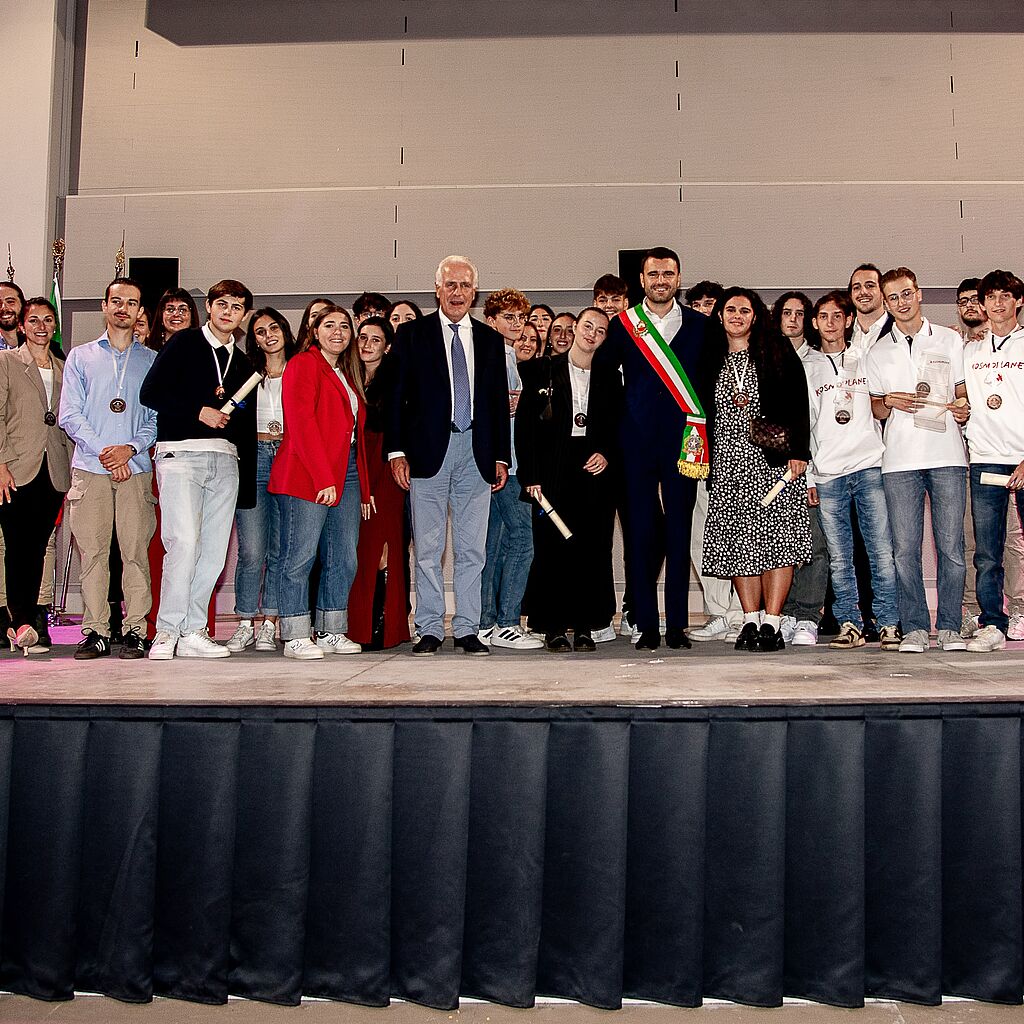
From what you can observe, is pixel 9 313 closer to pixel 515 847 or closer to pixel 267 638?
pixel 267 638

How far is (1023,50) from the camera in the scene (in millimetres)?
5766

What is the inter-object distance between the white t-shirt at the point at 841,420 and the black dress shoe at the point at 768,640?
22.8 inches

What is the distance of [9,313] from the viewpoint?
3748 mm

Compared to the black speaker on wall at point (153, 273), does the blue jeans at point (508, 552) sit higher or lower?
lower

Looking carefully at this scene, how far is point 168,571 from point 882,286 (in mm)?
2462

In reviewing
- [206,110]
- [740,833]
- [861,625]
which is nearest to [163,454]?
[740,833]

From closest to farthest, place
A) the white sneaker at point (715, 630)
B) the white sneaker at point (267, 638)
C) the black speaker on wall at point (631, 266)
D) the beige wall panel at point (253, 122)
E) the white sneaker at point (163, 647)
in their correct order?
the white sneaker at point (163, 647) < the white sneaker at point (267, 638) < the white sneaker at point (715, 630) < the black speaker on wall at point (631, 266) < the beige wall panel at point (253, 122)

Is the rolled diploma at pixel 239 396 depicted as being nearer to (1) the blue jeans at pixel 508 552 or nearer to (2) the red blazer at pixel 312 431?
(2) the red blazer at pixel 312 431

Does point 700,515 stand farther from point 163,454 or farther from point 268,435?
point 163,454

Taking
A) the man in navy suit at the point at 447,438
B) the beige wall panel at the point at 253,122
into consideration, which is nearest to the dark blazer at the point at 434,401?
the man in navy suit at the point at 447,438

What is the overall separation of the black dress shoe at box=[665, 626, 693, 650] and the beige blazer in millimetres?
2194

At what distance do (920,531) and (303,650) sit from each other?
1.99m

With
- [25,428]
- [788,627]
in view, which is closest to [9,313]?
[25,428]

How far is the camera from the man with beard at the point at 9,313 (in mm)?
3742
